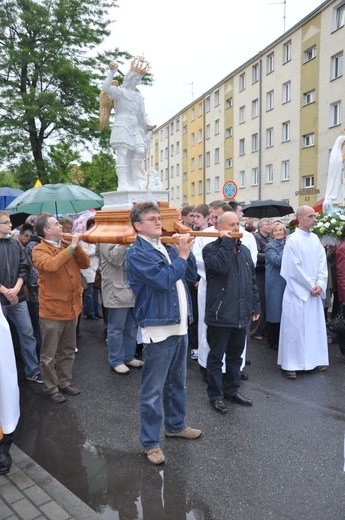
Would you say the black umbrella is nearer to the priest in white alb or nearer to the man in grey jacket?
the priest in white alb

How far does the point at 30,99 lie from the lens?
14359mm

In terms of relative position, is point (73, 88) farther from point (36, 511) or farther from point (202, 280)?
point (36, 511)

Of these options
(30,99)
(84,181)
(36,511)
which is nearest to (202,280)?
(36,511)

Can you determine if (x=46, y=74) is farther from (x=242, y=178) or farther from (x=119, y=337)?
(x=242, y=178)

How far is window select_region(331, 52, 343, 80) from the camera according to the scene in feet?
69.7

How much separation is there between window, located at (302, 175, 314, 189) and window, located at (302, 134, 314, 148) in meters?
1.73

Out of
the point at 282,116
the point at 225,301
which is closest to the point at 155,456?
the point at 225,301

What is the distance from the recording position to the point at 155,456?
10.4 feet

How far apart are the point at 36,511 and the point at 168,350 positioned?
1.31 metres

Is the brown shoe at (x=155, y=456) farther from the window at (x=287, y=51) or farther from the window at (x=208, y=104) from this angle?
the window at (x=208, y=104)

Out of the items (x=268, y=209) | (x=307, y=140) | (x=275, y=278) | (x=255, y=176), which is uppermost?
(x=307, y=140)

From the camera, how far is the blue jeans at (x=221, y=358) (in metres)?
4.01

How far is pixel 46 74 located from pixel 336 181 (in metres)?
11.4

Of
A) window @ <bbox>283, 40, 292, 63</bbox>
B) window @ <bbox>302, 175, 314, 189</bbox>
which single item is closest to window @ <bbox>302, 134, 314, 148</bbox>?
window @ <bbox>302, 175, 314, 189</bbox>
